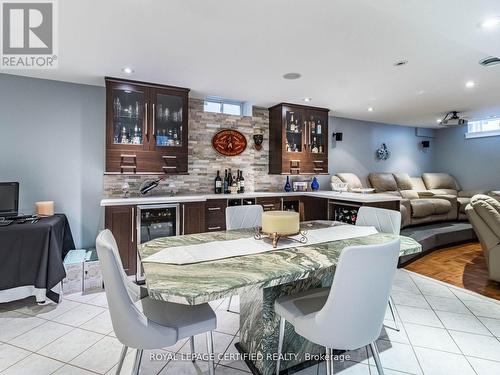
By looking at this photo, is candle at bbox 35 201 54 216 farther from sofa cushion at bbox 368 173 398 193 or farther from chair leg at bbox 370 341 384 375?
sofa cushion at bbox 368 173 398 193

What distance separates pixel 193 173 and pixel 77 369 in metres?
2.74

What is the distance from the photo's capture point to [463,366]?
70.5 inches

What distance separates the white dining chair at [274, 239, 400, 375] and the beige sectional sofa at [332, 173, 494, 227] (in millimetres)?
3930

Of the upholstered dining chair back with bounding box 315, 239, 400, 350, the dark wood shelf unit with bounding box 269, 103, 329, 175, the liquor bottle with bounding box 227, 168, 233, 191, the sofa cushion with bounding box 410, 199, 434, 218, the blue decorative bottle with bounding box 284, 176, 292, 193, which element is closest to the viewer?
the upholstered dining chair back with bounding box 315, 239, 400, 350

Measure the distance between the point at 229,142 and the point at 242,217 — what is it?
2.02 meters

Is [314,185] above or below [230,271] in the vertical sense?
above

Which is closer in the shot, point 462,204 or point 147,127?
point 147,127

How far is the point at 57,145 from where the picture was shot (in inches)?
130

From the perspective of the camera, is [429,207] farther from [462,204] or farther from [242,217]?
[242,217]

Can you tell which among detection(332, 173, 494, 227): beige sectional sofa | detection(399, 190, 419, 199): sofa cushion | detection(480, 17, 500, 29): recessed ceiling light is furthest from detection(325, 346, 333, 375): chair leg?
detection(399, 190, 419, 199): sofa cushion

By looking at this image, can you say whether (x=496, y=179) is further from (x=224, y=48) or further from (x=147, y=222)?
(x=147, y=222)

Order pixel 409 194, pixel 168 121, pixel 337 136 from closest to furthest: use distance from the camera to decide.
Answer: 1. pixel 168 121
2. pixel 337 136
3. pixel 409 194

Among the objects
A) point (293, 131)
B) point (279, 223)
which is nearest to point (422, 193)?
point (293, 131)

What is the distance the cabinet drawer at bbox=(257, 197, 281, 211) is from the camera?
4.03m
